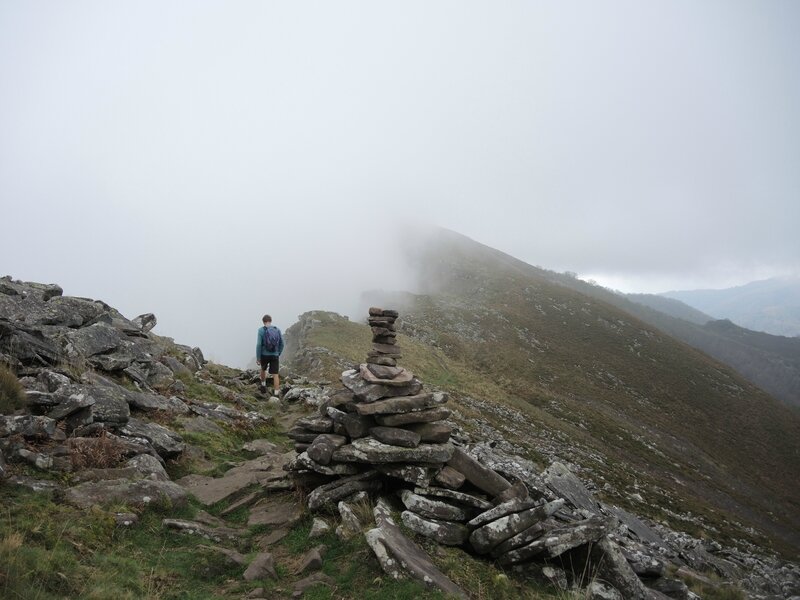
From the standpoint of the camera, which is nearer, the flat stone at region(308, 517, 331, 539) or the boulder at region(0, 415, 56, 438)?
the boulder at region(0, 415, 56, 438)

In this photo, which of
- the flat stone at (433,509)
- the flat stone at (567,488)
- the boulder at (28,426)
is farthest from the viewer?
the flat stone at (567,488)

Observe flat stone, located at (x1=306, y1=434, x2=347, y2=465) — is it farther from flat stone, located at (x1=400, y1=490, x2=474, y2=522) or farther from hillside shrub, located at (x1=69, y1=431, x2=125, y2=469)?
hillside shrub, located at (x1=69, y1=431, x2=125, y2=469)

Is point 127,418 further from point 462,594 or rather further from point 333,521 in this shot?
point 462,594

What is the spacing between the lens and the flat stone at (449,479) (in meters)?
9.84

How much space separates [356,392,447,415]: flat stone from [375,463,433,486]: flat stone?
4.25 ft

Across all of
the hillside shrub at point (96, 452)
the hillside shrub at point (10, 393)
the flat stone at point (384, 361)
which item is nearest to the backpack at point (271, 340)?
the flat stone at point (384, 361)

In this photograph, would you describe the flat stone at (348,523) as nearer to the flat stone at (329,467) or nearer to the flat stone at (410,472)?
the flat stone at (329,467)

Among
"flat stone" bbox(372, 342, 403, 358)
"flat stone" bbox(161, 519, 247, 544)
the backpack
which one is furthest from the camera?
the backpack

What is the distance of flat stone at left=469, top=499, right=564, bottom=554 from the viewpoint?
8531mm

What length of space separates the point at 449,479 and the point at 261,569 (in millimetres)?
4512

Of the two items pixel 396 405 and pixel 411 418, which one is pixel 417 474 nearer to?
pixel 411 418

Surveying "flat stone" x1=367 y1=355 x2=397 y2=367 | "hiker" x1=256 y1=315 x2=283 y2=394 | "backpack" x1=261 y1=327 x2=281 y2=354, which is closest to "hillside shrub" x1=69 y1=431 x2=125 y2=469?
"flat stone" x1=367 y1=355 x2=397 y2=367

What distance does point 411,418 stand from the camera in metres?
10.6

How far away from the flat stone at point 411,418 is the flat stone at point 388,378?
845 millimetres
